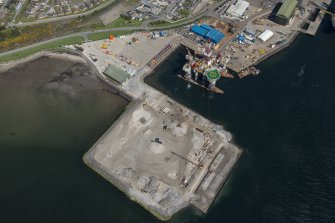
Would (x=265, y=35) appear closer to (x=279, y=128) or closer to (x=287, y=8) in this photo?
(x=287, y=8)

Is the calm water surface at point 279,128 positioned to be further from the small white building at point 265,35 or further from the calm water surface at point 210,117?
the small white building at point 265,35

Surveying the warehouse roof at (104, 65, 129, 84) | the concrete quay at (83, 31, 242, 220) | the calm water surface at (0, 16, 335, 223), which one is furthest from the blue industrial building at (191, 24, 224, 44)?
the warehouse roof at (104, 65, 129, 84)

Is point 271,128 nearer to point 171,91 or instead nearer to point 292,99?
point 292,99

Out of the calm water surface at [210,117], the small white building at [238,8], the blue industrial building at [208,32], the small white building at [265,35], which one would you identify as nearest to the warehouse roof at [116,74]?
the calm water surface at [210,117]

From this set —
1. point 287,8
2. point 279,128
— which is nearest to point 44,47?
point 279,128

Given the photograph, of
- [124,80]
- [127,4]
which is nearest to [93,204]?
[124,80]
